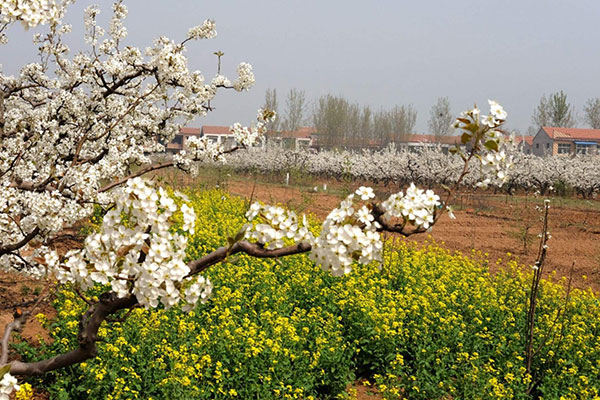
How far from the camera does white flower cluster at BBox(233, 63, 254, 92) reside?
20.9ft

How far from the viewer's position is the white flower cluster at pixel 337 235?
6.14ft

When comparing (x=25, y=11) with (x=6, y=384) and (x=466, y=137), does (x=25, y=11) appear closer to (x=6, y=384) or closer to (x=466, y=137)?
(x=6, y=384)

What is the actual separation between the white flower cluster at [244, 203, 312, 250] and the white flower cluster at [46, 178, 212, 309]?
246mm

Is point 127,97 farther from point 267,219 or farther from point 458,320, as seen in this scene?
point 267,219

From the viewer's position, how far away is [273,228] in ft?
6.47

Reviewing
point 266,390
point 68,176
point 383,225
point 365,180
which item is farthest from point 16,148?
point 365,180

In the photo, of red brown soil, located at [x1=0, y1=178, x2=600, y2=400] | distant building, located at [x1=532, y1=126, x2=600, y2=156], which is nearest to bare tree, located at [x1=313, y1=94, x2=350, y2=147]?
distant building, located at [x1=532, y1=126, x2=600, y2=156]

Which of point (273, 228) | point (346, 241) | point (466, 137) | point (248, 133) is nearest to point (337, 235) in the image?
point (346, 241)

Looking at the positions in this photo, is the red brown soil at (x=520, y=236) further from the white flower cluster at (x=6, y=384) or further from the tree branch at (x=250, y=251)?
the white flower cluster at (x=6, y=384)

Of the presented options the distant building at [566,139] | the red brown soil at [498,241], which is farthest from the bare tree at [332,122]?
the red brown soil at [498,241]

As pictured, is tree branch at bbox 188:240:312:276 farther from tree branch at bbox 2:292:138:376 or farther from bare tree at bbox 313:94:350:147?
bare tree at bbox 313:94:350:147

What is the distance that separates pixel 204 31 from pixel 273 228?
486 centimetres

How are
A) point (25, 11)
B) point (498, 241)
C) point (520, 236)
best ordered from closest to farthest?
1. point (25, 11)
2. point (520, 236)
3. point (498, 241)

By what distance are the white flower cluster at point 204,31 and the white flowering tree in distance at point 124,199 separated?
1cm
